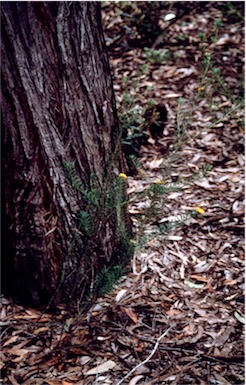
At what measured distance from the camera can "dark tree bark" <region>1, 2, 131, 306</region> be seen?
7.06ft

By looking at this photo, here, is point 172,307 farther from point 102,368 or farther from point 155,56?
point 155,56

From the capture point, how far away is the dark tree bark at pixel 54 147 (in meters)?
2.15

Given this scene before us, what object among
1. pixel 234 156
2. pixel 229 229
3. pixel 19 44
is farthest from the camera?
pixel 234 156

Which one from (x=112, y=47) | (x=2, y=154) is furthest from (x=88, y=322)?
(x=112, y=47)

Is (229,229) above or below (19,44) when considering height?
below

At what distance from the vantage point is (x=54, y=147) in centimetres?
231

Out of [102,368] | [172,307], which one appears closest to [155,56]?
[172,307]

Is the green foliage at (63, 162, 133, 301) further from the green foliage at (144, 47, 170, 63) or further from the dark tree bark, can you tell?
the green foliage at (144, 47, 170, 63)

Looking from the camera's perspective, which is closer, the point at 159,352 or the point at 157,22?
the point at 159,352

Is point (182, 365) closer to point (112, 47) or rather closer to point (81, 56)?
point (81, 56)

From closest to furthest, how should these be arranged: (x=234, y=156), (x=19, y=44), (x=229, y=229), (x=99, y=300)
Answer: (x=19, y=44) → (x=99, y=300) → (x=229, y=229) → (x=234, y=156)

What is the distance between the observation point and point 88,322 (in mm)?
2566

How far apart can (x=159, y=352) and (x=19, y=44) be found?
141 cm

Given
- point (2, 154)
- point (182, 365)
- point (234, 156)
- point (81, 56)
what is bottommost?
point (182, 365)
